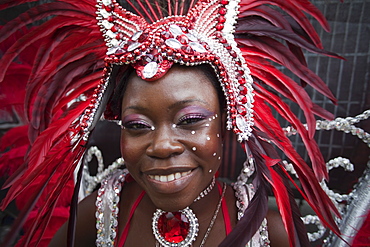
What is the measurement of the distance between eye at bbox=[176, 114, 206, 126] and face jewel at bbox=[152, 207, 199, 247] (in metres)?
0.41

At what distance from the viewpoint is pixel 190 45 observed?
1171 mm

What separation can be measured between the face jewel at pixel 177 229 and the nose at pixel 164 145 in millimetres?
357

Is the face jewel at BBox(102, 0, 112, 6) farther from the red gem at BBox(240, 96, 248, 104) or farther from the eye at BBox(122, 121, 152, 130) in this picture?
the red gem at BBox(240, 96, 248, 104)

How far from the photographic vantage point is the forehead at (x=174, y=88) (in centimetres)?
115

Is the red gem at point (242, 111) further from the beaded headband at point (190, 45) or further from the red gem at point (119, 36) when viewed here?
the red gem at point (119, 36)

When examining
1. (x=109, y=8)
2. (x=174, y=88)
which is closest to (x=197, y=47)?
(x=174, y=88)

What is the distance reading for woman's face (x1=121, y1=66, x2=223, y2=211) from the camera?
1.15 meters

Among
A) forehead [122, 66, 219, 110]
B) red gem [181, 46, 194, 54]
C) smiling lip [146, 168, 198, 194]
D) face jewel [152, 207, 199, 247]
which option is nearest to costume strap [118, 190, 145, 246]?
face jewel [152, 207, 199, 247]

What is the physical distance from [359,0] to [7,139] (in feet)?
6.47

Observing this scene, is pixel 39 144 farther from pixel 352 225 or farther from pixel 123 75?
pixel 352 225

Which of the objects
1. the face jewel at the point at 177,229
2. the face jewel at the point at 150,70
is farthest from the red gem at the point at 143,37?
the face jewel at the point at 177,229

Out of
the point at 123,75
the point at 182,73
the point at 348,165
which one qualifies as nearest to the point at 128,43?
the point at 123,75

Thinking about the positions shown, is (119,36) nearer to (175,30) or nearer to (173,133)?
(175,30)

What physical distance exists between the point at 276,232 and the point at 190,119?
25.8 inches
